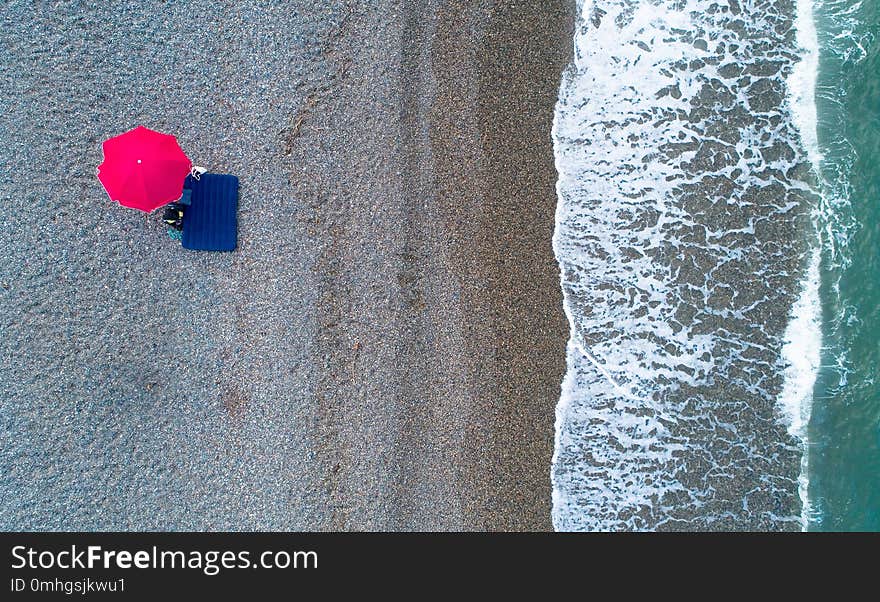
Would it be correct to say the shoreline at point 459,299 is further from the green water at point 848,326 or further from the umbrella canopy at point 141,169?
the green water at point 848,326

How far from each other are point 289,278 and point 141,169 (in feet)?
4.20

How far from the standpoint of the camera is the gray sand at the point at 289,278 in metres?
4.22

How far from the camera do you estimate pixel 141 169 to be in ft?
11.6

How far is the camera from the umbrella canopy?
354 cm

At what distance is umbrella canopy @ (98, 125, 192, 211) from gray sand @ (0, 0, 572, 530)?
2.12 feet

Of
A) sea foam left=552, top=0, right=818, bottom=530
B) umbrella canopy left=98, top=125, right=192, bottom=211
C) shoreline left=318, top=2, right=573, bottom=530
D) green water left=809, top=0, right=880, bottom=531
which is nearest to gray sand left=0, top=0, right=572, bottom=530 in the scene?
shoreline left=318, top=2, right=573, bottom=530

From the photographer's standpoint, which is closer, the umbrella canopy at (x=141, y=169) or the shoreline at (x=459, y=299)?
the umbrella canopy at (x=141, y=169)

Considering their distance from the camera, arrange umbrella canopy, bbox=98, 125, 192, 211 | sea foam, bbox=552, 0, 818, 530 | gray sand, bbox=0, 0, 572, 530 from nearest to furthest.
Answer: umbrella canopy, bbox=98, 125, 192, 211 < gray sand, bbox=0, 0, 572, 530 < sea foam, bbox=552, 0, 818, 530

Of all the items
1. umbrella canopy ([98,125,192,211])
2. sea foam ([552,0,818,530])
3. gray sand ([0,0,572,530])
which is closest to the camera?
umbrella canopy ([98,125,192,211])

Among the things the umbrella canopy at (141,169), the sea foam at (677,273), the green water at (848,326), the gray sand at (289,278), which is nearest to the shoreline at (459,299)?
the gray sand at (289,278)

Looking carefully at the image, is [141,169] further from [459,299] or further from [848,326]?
[848,326]

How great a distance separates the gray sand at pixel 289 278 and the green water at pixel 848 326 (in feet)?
7.53

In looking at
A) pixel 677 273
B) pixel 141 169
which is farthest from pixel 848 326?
pixel 141 169

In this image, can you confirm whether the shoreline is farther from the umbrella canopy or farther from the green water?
the green water
